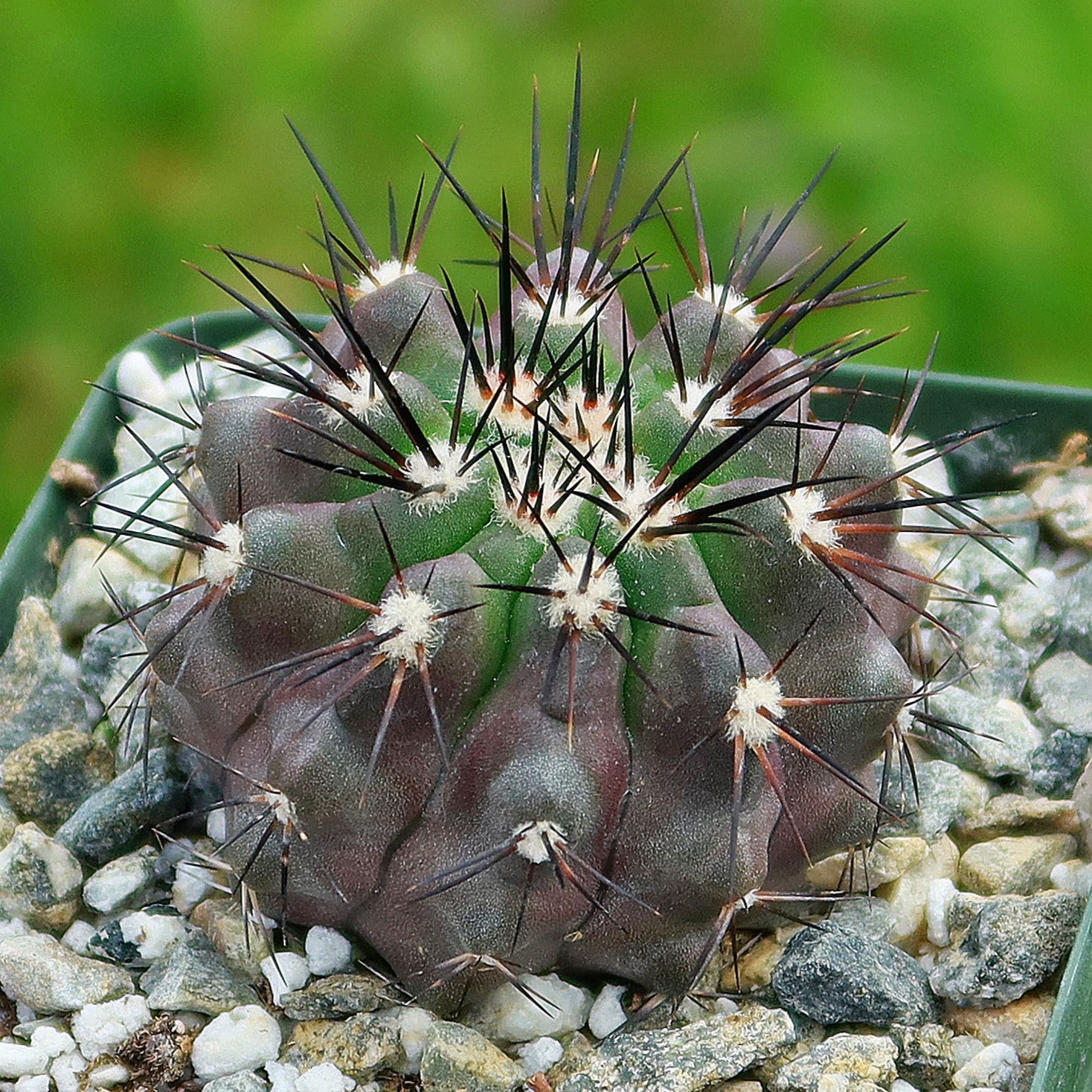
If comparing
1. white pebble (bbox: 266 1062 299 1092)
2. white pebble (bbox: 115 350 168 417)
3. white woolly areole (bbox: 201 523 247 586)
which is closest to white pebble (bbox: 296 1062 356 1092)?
white pebble (bbox: 266 1062 299 1092)

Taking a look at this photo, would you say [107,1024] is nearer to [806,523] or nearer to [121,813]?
[121,813]

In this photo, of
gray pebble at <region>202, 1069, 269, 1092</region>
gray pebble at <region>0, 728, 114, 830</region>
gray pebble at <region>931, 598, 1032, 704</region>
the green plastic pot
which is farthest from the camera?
the green plastic pot

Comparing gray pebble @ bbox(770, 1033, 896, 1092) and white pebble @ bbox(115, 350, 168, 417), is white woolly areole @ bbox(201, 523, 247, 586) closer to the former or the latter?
gray pebble @ bbox(770, 1033, 896, 1092)

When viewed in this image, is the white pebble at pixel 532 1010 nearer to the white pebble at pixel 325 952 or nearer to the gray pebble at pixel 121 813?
the white pebble at pixel 325 952

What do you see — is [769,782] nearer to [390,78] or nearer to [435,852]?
[435,852]

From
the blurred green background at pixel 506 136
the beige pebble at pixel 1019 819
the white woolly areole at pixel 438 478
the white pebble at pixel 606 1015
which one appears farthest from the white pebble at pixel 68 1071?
the blurred green background at pixel 506 136

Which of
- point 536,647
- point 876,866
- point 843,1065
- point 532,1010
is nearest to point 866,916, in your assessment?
point 876,866
